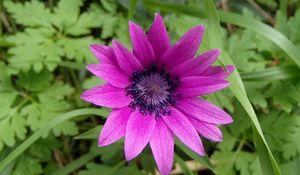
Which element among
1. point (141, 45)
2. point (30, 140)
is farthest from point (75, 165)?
point (141, 45)

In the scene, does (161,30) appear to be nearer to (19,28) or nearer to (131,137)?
(131,137)

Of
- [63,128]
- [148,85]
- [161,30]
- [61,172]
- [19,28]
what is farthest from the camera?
[19,28]

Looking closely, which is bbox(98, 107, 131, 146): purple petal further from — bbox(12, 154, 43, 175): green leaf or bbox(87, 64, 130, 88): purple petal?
bbox(12, 154, 43, 175): green leaf

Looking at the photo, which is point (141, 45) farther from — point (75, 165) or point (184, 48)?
point (75, 165)

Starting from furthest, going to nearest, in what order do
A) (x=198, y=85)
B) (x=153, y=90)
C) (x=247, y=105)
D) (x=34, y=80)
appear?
(x=34, y=80)
(x=153, y=90)
(x=247, y=105)
(x=198, y=85)

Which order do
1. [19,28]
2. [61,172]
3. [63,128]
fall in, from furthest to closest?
[19,28]
[61,172]
[63,128]

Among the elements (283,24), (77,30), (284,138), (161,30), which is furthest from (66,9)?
(284,138)

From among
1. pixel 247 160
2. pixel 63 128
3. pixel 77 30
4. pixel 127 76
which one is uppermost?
pixel 127 76

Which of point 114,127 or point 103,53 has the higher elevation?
point 103,53
